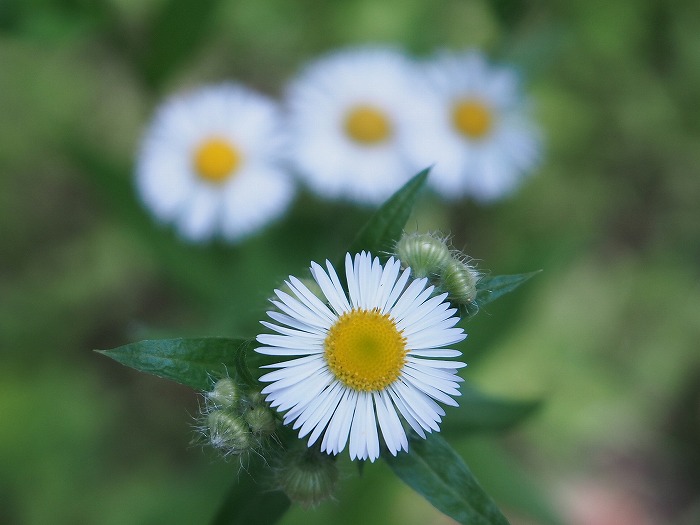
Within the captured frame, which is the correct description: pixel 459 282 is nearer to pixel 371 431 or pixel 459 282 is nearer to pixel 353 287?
pixel 353 287

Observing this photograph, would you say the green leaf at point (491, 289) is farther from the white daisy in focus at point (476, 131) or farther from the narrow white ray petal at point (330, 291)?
the white daisy in focus at point (476, 131)

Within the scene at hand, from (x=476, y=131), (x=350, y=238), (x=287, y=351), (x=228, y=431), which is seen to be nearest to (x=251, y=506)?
(x=228, y=431)

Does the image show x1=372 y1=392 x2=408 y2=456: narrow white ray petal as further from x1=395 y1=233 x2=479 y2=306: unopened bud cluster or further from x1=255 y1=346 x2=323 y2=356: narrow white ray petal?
x1=395 y1=233 x2=479 y2=306: unopened bud cluster

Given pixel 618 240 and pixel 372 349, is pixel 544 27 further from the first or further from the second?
pixel 372 349

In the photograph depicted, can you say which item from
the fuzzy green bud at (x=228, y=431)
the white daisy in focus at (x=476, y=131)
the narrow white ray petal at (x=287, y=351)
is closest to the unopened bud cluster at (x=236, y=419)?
the fuzzy green bud at (x=228, y=431)

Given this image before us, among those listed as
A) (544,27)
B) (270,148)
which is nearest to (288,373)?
(270,148)
